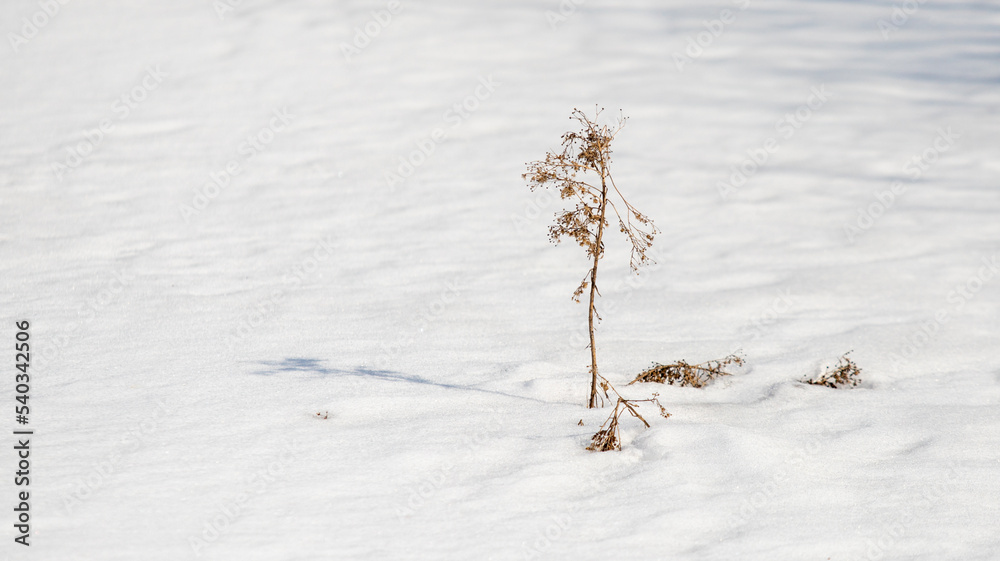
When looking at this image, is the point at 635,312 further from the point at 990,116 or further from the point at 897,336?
the point at 990,116

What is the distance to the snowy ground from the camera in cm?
324

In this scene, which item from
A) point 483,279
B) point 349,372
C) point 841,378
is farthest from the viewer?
point 483,279

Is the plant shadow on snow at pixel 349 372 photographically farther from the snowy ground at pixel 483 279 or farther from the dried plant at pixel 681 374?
the dried plant at pixel 681 374

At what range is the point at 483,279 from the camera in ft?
19.3

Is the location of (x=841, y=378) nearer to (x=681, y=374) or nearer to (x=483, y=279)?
(x=681, y=374)

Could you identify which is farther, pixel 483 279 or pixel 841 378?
pixel 483 279

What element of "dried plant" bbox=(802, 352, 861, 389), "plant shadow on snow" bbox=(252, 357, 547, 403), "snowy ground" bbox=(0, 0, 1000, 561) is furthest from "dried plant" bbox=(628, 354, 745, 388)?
"plant shadow on snow" bbox=(252, 357, 547, 403)

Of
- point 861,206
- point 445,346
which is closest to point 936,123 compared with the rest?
point 861,206

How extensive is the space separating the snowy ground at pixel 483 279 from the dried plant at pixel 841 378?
4.0 inches

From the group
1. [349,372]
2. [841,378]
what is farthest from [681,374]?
[349,372]

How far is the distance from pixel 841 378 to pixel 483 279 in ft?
8.13

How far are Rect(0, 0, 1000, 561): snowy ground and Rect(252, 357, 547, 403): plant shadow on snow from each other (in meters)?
0.03

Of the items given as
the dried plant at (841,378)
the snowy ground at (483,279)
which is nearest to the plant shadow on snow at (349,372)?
the snowy ground at (483,279)

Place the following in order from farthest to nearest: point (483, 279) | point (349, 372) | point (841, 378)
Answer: point (483, 279)
point (841, 378)
point (349, 372)
